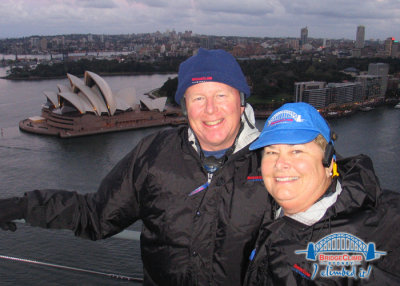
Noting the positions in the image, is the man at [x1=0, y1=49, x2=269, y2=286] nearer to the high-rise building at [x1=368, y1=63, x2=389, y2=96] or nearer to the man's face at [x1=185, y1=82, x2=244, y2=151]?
the man's face at [x1=185, y1=82, x2=244, y2=151]

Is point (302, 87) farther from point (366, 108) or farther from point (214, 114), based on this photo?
point (214, 114)

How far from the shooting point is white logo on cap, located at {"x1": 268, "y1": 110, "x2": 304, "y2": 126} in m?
0.46

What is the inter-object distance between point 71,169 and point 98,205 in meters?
6.54

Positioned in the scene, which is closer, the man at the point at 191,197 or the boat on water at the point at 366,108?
the man at the point at 191,197

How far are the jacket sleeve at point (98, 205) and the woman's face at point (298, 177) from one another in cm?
21

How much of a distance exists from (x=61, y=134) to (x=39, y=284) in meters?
6.59

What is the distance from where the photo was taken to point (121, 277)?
0.61 metres

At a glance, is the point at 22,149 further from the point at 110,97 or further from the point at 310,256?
the point at 310,256

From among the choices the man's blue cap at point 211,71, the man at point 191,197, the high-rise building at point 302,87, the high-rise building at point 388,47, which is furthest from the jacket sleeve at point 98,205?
the high-rise building at point 388,47

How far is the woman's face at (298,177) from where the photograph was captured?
453 mm

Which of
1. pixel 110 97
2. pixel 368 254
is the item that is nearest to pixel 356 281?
pixel 368 254

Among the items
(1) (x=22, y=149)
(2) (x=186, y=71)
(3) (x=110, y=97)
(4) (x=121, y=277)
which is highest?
(2) (x=186, y=71)

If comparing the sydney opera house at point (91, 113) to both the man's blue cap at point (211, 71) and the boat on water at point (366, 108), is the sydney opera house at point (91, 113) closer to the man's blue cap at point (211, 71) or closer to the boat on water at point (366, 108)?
the boat on water at point (366, 108)

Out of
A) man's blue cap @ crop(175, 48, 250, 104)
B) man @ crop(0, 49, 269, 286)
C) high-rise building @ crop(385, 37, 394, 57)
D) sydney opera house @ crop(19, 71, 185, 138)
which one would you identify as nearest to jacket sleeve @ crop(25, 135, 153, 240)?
man @ crop(0, 49, 269, 286)
